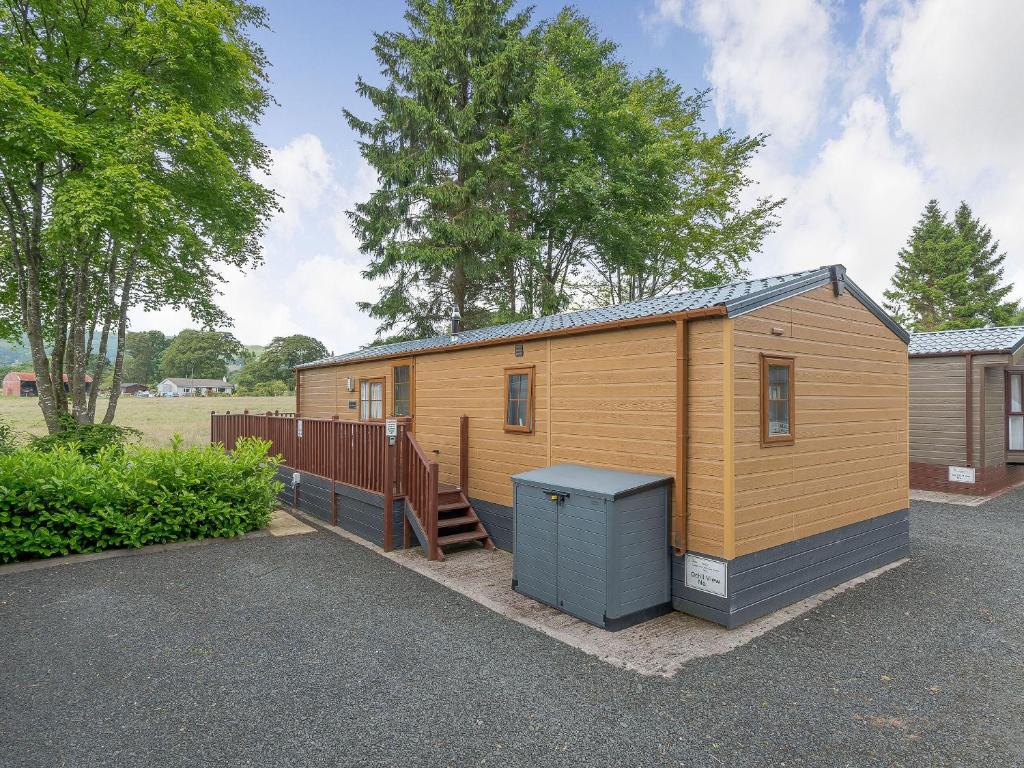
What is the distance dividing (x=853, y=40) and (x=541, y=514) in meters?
13.9

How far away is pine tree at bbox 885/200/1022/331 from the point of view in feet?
99.5

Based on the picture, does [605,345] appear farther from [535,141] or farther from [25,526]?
[535,141]

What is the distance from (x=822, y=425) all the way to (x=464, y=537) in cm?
443

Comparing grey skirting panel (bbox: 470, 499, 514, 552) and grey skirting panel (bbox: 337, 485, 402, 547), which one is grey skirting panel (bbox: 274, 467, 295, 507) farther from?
grey skirting panel (bbox: 470, 499, 514, 552)

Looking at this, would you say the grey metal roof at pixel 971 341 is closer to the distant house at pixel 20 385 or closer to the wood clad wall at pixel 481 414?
the wood clad wall at pixel 481 414

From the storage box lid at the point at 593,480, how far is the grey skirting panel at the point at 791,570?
83cm

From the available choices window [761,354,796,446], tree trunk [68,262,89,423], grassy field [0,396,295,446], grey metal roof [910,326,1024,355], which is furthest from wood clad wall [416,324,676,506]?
grassy field [0,396,295,446]

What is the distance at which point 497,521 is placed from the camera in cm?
704

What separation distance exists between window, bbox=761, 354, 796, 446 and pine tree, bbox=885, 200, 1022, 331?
33.9 metres

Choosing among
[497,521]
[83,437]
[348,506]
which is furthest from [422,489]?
[83,437]

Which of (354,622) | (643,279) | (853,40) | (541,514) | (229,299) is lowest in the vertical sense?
(354,622)

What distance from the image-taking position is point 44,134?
9414mm

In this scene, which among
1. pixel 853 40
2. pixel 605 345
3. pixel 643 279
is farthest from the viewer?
pixel 643 279

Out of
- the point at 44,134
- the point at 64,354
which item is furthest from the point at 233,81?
the point at 64,354
